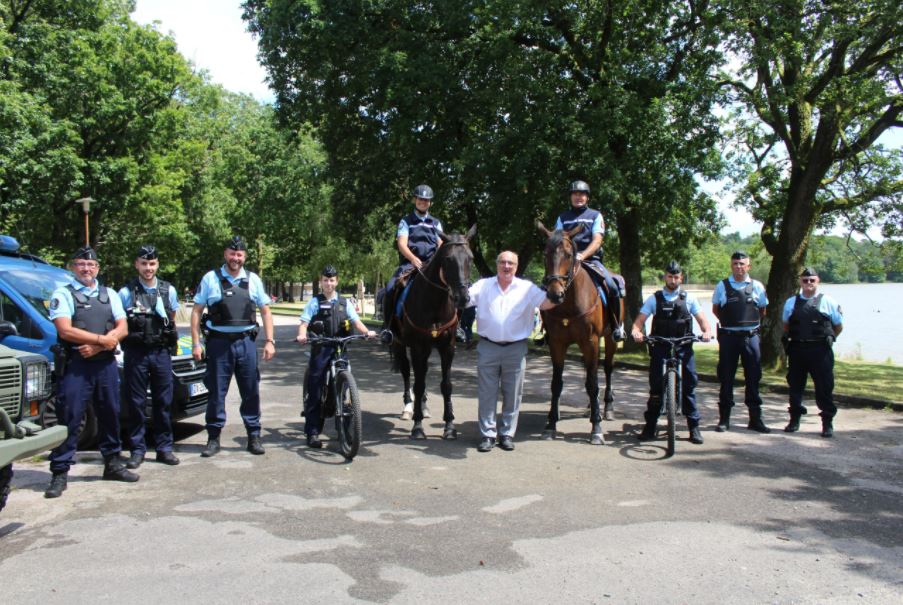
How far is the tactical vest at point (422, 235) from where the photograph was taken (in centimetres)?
890

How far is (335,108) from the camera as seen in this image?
19.3m

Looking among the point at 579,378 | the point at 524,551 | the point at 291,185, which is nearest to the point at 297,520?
the point at 524,551

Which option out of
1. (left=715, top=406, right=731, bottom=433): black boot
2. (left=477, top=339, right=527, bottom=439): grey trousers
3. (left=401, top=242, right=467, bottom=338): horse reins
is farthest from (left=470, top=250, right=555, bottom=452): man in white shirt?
(left=715, top=406, right=731, bottom=433): black boot

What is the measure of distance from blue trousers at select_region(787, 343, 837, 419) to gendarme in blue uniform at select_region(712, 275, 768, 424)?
46 cm

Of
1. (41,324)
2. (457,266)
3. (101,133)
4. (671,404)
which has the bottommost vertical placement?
(671,404)

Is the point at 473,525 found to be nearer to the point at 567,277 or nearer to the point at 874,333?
the point at 567,277

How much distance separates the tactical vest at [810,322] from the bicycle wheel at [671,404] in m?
2.17

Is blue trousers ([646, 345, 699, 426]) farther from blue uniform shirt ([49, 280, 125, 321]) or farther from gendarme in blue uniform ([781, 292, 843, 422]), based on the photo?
blue uniform shirt ([49, 280, 125, 321])

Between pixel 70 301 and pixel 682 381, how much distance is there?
6.54m

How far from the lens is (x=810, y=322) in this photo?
28.1ft

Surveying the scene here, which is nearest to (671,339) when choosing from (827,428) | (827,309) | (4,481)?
(827,309)

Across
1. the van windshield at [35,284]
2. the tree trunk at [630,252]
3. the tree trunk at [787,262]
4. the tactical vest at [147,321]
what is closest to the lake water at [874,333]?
the tree trunk at [787,262]

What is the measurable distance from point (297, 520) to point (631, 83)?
528 inches

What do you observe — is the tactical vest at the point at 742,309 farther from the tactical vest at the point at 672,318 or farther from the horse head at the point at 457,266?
the horse head at the point at 457,266
